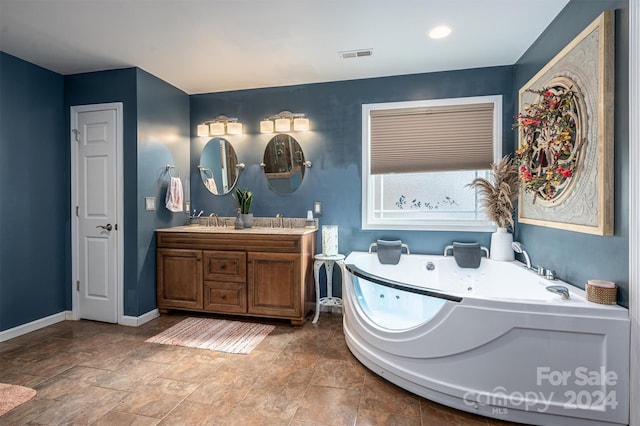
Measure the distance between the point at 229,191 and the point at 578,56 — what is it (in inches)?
128

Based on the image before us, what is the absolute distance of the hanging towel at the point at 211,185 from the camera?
3.85 meters

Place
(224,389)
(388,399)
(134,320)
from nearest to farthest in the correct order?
(388,399) → (224,389) → (134,320)

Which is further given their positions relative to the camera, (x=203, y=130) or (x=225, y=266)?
(x=203, y=130)

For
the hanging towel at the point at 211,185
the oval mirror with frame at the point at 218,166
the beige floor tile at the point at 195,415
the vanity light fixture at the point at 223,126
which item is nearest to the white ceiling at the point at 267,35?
the vanity light fixture at the point at 223,126

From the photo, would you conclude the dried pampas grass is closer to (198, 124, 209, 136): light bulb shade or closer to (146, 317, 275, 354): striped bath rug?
(146, 317, 275, 354): striped bath rug

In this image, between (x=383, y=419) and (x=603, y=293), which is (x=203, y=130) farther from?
(x=603, y=293)

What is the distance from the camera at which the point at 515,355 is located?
1.72m

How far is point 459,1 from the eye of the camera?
211cm

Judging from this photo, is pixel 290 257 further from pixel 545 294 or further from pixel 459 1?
pixel 459 1

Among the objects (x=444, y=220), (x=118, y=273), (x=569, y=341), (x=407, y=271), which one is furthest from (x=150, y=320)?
(x=569, y=341)

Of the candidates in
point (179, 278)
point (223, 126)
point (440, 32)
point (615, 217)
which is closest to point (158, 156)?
point (223, 126)

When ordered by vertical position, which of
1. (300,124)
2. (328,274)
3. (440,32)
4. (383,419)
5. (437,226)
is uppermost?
(440,32)

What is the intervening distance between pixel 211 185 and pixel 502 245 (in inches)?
122

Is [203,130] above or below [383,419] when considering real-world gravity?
above
